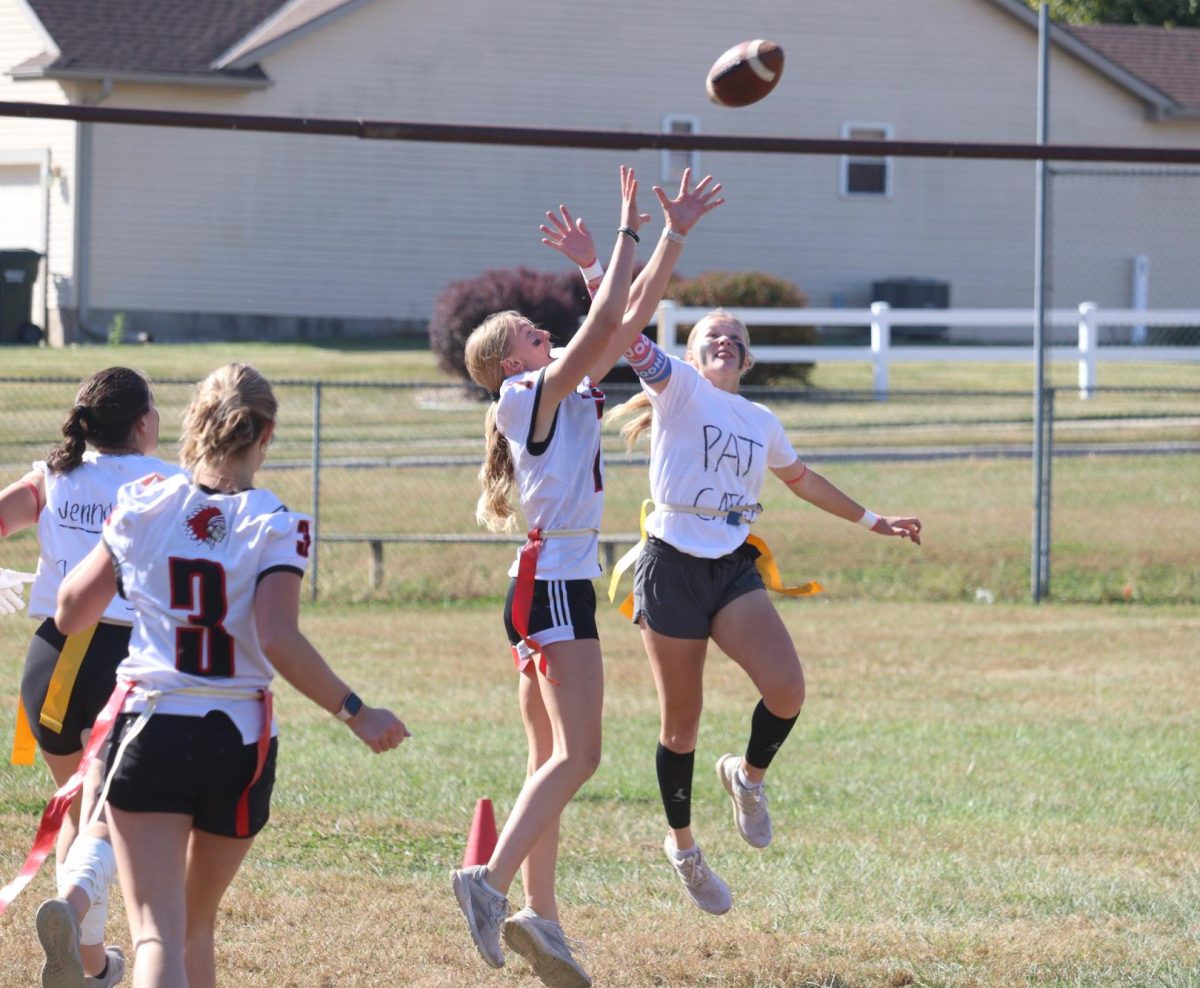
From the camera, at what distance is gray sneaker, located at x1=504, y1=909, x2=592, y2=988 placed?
511 centimetres

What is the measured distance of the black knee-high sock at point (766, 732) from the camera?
6.32m

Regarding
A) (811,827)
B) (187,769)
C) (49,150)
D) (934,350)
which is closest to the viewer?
(187,769)

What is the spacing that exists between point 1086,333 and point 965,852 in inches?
738

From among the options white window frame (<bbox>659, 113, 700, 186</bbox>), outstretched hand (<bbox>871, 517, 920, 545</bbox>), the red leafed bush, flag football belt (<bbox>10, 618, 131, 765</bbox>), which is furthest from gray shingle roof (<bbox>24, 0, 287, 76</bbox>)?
flag football belt (<bbox>10, 618, 131, 765</bbox>)

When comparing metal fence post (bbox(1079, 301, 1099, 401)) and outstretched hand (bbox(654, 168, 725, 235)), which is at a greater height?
metal fence post (bbox(1079, 301, 1099, 401))

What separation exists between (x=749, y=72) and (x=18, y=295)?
2450cm

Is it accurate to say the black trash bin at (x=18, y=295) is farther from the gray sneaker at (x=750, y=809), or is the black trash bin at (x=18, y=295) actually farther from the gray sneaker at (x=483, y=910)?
the gray sneaker at (x=483, y=910)

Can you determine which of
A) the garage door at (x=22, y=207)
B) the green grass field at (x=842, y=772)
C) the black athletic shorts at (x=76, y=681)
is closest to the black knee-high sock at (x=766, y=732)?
the green grass field at (x=842, y=772)

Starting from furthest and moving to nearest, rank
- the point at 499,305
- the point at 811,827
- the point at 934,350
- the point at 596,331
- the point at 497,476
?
the point at 934,350 → the point at 499,305 → the point at 811,827 → the point at 497,476 → the point at 596,331

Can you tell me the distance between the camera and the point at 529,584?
5.33 metres

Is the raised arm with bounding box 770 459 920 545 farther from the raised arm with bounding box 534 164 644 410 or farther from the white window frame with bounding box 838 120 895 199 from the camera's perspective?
the white window frame with bounding box 838 120 895 199

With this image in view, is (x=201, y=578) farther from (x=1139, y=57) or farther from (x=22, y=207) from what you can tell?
(x=1139, y=57)

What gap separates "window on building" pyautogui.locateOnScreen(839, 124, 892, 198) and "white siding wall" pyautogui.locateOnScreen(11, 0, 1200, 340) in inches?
8.0

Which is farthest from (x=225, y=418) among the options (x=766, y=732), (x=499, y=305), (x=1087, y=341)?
(x=1087, y=341)
